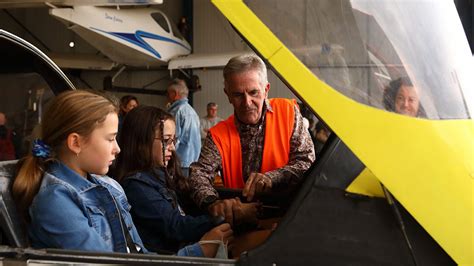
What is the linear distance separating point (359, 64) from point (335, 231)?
0.41 m

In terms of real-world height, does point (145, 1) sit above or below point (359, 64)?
above

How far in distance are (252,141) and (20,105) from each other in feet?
3.70

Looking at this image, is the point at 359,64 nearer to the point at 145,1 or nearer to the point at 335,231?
the point at 335,231

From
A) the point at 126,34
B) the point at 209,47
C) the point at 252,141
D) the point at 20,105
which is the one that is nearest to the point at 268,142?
the point at 252,141

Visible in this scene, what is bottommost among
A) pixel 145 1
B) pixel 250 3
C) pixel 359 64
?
pixel 359 64

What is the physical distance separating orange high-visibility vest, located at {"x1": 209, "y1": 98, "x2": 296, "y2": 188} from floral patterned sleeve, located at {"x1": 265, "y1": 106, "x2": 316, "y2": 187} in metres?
0.03

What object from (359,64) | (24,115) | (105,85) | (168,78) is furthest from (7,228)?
(168,78)

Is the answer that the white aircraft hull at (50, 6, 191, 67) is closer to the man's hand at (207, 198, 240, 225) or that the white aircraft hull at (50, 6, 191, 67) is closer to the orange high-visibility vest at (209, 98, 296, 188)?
the orange high-visibility vest at (209, 98, 296, 188)

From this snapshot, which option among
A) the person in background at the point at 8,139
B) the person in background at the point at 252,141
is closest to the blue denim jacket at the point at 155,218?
the person in background at the point at 252,141

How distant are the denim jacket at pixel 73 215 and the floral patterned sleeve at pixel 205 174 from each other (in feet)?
2.63

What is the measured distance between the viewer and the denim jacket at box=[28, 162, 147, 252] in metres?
1.95

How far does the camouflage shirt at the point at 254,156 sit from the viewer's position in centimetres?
Result: 302

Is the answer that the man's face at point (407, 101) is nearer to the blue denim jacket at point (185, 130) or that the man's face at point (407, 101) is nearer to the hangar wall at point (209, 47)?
the blue denim jacket at point (185, 130)

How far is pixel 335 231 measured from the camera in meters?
1.69
